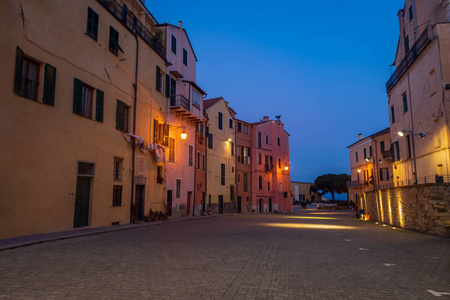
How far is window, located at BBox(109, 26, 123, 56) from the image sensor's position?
18.5 meters

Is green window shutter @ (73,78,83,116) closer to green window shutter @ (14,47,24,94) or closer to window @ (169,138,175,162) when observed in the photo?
green window shutter @ (14,47,24,94)

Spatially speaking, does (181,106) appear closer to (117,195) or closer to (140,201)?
(140,201)

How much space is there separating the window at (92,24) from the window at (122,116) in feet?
12.3

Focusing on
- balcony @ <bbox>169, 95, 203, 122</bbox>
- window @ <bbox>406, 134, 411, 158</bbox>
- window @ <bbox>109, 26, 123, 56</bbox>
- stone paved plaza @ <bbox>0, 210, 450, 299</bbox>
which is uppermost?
window @ <bbox>109, 26, 123, 56</bbox>

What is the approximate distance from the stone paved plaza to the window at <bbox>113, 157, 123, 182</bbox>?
319 inches

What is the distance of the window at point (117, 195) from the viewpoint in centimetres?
1836

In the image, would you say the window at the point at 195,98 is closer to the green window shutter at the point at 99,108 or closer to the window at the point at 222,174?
the window at the point at 222,174

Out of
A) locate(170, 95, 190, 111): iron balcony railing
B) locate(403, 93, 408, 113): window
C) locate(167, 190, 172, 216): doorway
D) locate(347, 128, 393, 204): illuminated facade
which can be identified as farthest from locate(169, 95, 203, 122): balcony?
locate(347, 128, 393, 204): illuminated facade

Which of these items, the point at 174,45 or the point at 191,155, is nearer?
the point at 174,45

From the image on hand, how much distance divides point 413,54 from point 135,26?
1784 cm

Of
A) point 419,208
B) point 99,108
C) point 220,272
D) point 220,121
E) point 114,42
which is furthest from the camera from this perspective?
point 220,121

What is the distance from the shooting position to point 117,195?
18.6 m

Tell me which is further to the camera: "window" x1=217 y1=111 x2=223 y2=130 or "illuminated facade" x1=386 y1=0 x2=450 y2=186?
"window" x1=217 y1=111 x2=223 y2=130

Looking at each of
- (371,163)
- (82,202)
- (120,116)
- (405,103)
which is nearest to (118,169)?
(120,116)
